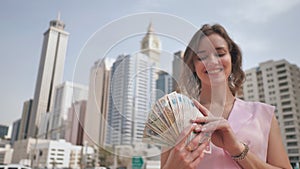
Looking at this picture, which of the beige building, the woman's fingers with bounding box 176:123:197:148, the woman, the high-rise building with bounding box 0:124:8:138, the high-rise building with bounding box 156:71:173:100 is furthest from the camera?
the high-rise building with bounding box 0:124:8:138

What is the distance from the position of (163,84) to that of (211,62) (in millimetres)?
261

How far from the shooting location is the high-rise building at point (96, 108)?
822 millimetres

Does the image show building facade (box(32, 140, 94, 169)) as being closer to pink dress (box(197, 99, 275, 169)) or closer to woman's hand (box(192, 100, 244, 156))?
pink dress (box(197, 99, 275, 169))

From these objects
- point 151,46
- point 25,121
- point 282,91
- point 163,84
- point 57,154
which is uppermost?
point 282,91

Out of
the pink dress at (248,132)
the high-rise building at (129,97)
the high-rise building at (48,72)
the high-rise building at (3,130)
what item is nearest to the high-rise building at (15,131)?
the high-rise building at (3,130)

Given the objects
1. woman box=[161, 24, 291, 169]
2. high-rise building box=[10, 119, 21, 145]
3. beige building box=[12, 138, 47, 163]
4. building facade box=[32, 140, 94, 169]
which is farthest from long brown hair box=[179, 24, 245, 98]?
high-rise building box=[10, 119, 21, 145]

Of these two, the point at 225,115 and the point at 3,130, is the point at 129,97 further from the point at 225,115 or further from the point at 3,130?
the point at 3,130

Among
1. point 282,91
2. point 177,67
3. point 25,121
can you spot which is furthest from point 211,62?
point 25,121

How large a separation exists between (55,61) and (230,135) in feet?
261

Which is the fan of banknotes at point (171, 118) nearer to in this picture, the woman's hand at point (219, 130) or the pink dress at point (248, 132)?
the woman's hand at point (219, 130)

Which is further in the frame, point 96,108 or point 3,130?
point 3,130

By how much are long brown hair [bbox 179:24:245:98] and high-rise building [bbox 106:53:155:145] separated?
6.4 inches

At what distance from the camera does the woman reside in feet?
2.36

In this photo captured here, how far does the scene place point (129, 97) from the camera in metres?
0.94
